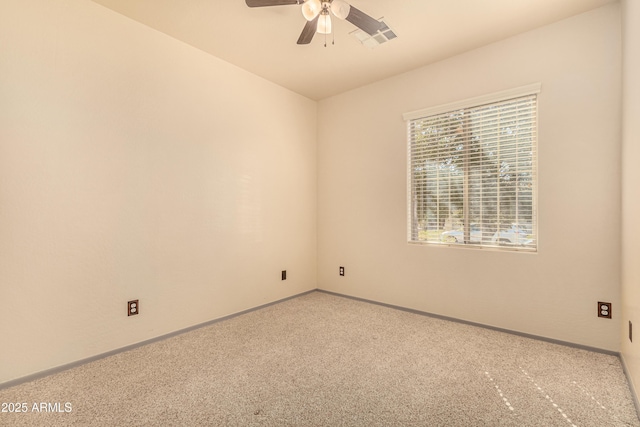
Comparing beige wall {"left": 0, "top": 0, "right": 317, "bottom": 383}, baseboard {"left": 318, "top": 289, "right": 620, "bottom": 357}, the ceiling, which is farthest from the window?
beige wall {"left": 0, "top": 0, "right": 317, "bottom": 383}

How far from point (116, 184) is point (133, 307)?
1.01m

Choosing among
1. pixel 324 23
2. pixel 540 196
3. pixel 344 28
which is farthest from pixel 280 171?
pixel 540 196

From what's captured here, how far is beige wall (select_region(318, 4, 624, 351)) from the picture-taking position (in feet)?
7.47

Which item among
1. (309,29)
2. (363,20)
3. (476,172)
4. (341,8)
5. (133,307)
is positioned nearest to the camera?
(341,8)

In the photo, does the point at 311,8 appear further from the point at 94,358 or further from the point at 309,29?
the point at 94,358

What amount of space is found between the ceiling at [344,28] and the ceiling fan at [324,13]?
1.05ft

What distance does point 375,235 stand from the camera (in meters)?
3.61

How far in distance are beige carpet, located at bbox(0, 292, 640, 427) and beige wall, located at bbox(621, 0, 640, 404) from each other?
274mm

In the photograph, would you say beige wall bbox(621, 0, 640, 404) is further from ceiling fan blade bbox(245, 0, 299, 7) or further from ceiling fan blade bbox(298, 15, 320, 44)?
ceiling fan blade bbox(245, 0, 299, 7)

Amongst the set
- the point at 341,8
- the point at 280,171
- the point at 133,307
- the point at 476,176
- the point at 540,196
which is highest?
the point at 341,8

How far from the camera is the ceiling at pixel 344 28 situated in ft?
7.41

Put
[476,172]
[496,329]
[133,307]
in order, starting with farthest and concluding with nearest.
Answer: [476,172] → [496,329] → [133,307]

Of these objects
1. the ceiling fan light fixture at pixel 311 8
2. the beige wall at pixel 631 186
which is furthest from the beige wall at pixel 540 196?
the ceiling fan light fixture at pixel 311 8

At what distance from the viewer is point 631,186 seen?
187cm
